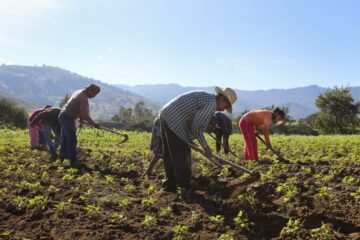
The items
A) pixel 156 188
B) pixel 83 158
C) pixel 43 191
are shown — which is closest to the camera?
pixel 43 191

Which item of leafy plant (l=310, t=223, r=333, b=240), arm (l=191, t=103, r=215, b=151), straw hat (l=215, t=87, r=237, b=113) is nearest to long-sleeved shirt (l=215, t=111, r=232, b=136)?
straw hat (l=215, t=87, r=237, b=113)

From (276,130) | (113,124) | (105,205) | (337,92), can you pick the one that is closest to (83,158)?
(105,205)

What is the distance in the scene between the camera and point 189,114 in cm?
659

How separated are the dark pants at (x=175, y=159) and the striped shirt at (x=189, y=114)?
A: 234mm

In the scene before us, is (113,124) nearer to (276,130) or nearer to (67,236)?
(276,130)

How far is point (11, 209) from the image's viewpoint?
18.7ft

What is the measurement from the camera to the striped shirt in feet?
20.3

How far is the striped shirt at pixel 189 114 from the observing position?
20.3 ft

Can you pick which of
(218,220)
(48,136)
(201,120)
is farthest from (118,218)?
(48,136)

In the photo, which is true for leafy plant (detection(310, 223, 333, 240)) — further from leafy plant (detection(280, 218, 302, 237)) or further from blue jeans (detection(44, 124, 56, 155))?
blue jeans (detection(44, 124, 56, 155))

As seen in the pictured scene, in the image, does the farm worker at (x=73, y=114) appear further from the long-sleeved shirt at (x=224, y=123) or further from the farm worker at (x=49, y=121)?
the long-sleeved shirt at (x=224, y=123)

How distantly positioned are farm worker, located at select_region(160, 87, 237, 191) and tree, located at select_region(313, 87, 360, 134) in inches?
1798

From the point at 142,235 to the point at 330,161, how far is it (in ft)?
20.6

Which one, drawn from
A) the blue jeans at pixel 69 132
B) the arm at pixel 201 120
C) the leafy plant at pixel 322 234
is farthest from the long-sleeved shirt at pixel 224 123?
the leafy plant at pixel 322 234
